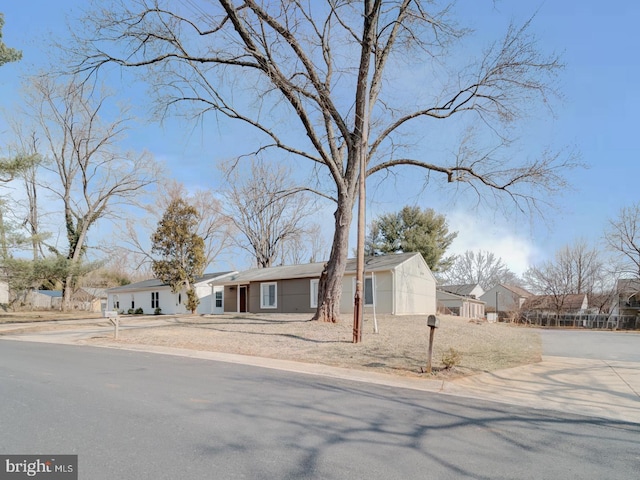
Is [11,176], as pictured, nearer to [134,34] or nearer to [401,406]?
[134,34]

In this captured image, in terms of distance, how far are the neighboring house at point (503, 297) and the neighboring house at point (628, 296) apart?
968 centimetres

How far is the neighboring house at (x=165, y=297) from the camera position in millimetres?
33125

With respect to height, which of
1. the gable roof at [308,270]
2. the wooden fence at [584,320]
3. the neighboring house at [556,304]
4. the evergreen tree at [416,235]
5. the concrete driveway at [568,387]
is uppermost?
the evergreen tree at [416,235]

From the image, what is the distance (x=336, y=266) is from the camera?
15992mm

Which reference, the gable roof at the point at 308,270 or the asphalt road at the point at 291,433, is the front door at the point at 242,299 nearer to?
the gable roof at the point at 308,270

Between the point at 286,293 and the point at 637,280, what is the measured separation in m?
37.2

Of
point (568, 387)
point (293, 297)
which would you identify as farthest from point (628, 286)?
point (568, 387)

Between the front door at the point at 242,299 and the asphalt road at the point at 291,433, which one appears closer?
the asphalt road at the point at 291,433

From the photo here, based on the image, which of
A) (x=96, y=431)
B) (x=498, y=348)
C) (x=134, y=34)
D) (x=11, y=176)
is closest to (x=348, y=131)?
(x=134, y=34)

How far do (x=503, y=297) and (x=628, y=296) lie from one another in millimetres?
14511

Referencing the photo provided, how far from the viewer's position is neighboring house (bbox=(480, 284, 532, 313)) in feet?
177

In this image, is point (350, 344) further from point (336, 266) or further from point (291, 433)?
point (291, 433)

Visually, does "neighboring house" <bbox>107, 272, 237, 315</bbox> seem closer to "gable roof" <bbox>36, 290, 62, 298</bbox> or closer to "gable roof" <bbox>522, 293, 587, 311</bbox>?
"gable roof" <bbox>36, 290, 62, 298</bbox>

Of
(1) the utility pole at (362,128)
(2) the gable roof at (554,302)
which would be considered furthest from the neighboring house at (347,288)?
(2) the gable roof at (554,302)
